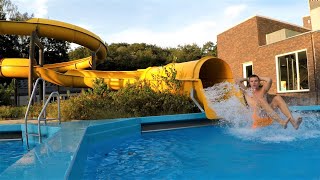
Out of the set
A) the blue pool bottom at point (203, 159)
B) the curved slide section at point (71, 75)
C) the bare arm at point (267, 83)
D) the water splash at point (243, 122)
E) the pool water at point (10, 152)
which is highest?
the curved slide section at point (71, 75)

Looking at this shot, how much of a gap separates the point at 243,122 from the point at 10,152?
17.8 ft

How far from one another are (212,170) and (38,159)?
1.99 metres

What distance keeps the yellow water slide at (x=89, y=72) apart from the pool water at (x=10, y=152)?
15.7ft

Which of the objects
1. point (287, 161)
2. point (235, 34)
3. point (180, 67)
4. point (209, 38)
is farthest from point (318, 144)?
point (209, 38)

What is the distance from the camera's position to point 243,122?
741 cm

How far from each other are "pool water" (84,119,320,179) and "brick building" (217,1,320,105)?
8233 millimetres

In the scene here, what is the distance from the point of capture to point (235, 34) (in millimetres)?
18500

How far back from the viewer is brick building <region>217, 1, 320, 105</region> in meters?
13.3

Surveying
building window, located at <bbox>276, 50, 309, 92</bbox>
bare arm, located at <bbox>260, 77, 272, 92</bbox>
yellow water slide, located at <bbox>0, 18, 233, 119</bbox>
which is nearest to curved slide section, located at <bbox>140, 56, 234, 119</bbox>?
yellow water slide, located at <bbox>0, 18, 233, 119</bbox>

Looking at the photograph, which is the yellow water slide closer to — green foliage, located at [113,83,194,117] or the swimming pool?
green foliage, located at [113,83,194,117]

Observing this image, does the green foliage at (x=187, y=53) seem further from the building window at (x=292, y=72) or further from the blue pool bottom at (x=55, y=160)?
the blue pool bottom at (x=55, y=160)

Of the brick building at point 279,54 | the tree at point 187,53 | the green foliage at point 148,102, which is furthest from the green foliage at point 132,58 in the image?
the green foliage at point 148,102

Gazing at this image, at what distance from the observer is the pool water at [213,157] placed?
334 centimetres

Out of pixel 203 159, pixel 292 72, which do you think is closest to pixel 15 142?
pixel 203 159
